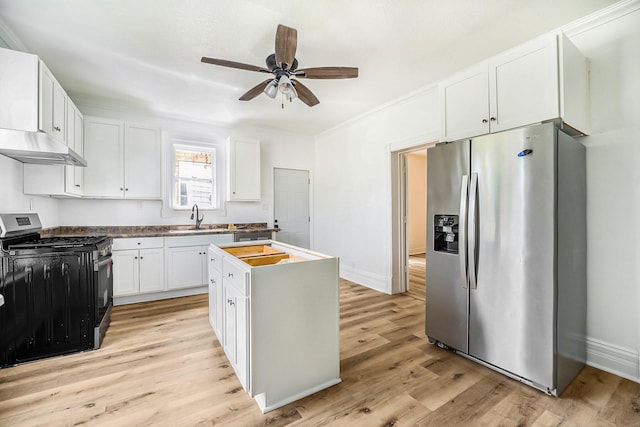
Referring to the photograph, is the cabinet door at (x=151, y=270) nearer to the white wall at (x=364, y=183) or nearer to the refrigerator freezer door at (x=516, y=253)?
the white wall at (x=364, y=183)

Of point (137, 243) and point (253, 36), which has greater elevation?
point (253, 36)

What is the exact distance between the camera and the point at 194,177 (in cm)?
461

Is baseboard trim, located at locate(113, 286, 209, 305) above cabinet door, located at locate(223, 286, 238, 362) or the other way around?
the other way around

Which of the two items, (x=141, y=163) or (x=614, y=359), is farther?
(x=141, y=163)

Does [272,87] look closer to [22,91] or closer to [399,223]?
[22,91]

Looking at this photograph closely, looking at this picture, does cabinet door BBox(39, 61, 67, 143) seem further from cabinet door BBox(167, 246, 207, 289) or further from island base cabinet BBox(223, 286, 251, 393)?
island base cabinet BBox(223, 286, 251, 393)

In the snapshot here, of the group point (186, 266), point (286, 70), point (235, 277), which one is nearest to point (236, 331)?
point (235, 277)

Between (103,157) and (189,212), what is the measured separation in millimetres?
1348

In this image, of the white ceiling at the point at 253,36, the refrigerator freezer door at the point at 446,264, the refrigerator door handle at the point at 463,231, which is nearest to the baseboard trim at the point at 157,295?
the white ceiling at the point at 253,36

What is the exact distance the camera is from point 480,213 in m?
2.15

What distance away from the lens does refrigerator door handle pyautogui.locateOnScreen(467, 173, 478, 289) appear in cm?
215

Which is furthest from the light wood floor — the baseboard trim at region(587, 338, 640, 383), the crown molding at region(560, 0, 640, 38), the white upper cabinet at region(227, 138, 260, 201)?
the crown molding at region(560, 0, 640, 38)

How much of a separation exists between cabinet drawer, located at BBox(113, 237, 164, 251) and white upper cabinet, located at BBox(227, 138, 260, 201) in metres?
1.30

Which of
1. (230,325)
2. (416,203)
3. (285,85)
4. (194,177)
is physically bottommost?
(230,325)
